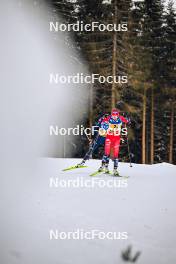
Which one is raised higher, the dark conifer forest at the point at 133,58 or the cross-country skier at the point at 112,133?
the dark conifer forest at the point at 133,58

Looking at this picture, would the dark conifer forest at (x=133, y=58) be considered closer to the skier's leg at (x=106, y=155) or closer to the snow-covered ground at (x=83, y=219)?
the skier's leg at (x=106, y=155)

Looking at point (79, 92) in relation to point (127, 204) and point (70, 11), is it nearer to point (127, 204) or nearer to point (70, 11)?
point (70, 11)

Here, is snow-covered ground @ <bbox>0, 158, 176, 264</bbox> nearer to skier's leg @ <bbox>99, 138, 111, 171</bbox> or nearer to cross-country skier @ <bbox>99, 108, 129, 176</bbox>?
skier's leg @ <bbox>99, 138, 111, 171</bbox>

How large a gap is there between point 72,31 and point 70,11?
113 inches

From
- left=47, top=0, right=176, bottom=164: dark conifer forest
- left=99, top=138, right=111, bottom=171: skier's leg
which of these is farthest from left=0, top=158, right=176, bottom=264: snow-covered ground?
left=47, top=0, right=176, bottom=164: dark conifer forest

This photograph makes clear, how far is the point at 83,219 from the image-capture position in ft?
18.6

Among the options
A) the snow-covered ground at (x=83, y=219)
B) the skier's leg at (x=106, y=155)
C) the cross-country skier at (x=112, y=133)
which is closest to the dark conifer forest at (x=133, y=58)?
the cross-country skier at (x=112, y=133)

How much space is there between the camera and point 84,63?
19859 mm

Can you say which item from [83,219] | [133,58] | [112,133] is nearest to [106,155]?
[112,133]

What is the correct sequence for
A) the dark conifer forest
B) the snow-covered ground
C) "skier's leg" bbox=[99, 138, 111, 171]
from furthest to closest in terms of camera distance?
the dark conifer forest
"skier's leg" bbox=[99, 138, 111, 171]
the snow-covered ground

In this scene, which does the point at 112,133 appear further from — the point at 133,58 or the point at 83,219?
the point at 133,58

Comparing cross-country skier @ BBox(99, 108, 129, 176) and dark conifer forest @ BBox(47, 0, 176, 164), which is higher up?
dark conifer forest @ BBox(47, 0, 176, 164)

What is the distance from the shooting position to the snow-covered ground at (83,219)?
15.5 ft

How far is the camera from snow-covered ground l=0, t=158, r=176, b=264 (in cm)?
471
